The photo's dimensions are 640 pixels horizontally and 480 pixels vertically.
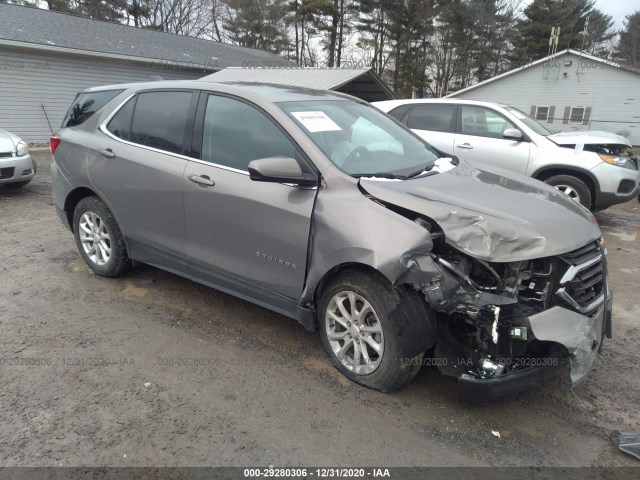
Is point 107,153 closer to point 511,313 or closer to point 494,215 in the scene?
point 494,215

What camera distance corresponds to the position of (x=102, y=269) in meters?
4.48

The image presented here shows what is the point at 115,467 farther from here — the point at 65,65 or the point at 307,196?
the point at 65,65

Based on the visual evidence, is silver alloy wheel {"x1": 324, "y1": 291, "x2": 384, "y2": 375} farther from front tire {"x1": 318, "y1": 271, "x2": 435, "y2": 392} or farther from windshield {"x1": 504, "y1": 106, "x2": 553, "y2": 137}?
windshield {"x1": 504, "y1": 106, "x2": 553, "y2": 137}

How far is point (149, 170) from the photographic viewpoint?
373 cm

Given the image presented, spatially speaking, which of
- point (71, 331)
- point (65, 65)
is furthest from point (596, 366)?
point (65, 65)

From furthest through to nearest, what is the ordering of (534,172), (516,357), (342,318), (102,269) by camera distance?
(534,172)
(102,269)
(342,318)
(516,357)

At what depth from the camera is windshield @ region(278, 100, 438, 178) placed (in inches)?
123

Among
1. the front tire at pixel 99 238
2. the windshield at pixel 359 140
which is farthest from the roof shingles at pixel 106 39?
the windshield at pixel 359 140

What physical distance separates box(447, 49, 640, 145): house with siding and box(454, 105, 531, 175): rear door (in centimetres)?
2368

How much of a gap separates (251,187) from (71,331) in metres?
1.88

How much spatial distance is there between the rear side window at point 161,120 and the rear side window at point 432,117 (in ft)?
15.8

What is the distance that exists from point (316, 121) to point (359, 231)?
3.34 ft

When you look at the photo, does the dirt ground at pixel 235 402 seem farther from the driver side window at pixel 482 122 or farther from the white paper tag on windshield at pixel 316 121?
the driver side window at pixel 482 122

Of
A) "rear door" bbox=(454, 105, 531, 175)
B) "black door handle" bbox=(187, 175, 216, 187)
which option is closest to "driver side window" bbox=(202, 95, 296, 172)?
"black door handle" bbox=(187, 175, 216, 187)
